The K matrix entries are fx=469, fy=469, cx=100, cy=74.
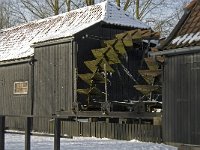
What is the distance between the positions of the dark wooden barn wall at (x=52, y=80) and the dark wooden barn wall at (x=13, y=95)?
2.55ft

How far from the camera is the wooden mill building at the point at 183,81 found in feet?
47.0

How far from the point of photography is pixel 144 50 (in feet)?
77.3

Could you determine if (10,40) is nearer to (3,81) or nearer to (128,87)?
(3,81)

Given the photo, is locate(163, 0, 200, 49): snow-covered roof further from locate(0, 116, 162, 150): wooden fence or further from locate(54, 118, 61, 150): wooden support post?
locate(54, 118, 61, 150): wooden support post

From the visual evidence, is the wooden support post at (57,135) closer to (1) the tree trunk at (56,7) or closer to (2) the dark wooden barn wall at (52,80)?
(2) the dark wooden barn wall at (52,80)

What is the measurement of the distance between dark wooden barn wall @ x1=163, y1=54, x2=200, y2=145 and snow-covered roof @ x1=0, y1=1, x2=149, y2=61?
7135 mm

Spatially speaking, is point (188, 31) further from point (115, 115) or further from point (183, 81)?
point (115, 115)

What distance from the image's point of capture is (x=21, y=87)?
83.4ft

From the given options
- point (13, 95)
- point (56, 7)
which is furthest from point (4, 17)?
point (13, 95)

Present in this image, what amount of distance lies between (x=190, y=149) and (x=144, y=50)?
1065 centimetres

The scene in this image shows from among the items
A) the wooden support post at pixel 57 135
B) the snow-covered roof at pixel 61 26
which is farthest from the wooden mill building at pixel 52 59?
the wooden support post at pixel 57 135

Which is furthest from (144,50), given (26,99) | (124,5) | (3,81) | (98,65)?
(124,5)

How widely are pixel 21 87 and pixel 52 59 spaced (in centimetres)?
333

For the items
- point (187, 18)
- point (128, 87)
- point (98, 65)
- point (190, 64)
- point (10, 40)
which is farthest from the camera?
point (10, 40)
